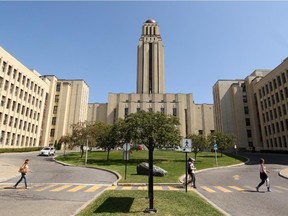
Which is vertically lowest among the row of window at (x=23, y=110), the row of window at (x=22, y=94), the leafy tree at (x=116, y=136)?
the leafy tree at (x=116, y=136)

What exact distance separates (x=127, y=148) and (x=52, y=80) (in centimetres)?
6466

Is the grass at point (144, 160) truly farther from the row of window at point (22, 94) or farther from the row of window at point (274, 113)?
the row of window at point (274, 113)

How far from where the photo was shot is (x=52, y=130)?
73.6 m

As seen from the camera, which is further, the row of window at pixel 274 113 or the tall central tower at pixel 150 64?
the tall central tower at pixel 150 64

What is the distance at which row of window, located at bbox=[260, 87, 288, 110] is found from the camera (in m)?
53.2

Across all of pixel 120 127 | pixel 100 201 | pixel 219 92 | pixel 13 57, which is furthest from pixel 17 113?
pixel 219 92

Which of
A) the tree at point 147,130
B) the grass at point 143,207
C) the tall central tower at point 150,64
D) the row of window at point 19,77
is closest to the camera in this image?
the grass at point 143,207

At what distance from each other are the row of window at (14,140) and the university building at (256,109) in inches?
2384

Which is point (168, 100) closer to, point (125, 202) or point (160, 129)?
point (160, 129)

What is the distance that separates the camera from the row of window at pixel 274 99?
53.2m

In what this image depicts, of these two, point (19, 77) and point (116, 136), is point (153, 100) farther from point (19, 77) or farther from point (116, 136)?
point (116, 136)

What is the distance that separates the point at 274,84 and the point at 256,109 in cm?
1549

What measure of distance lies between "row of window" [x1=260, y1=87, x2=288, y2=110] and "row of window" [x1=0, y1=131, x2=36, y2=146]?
63.8 m

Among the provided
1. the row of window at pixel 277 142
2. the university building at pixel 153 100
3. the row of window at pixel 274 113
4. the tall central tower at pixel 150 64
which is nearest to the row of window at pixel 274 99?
the row of window at pixel 274 113
